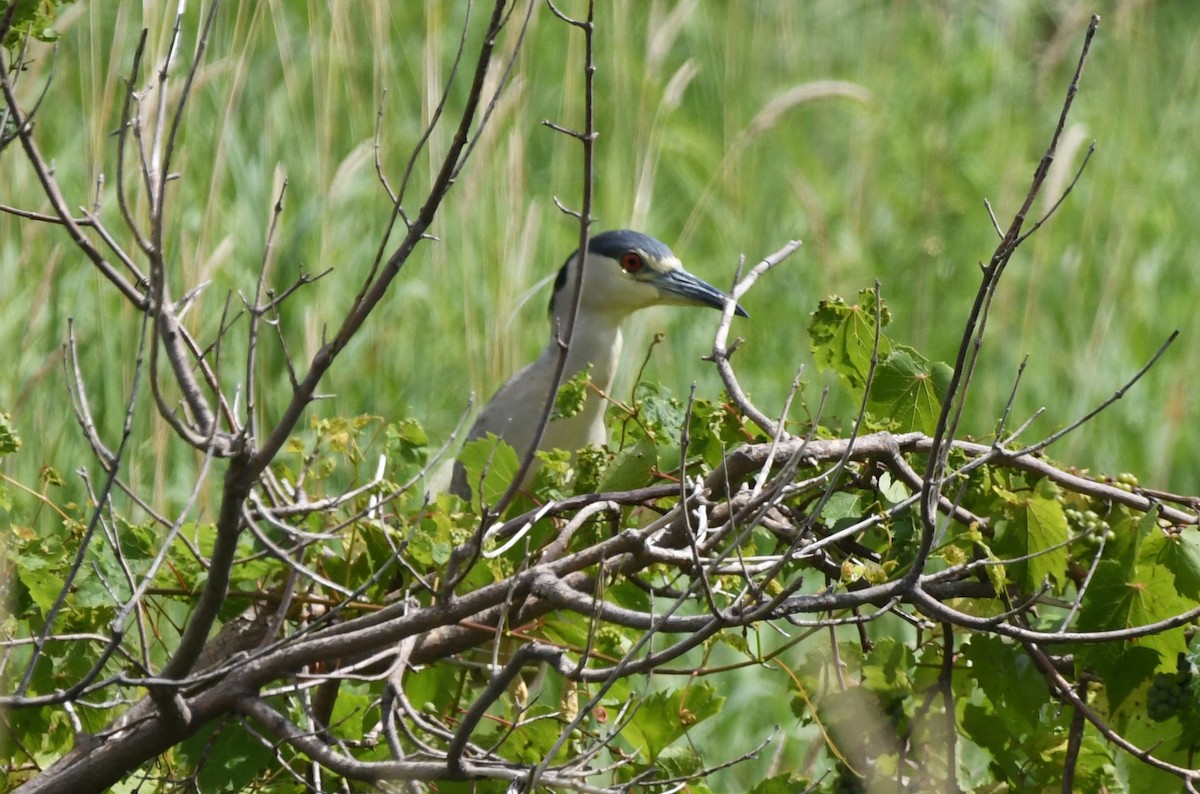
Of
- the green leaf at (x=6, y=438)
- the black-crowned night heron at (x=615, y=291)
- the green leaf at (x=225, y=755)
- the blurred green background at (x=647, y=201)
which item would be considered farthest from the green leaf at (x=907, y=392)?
the black-crowned night heron at (x=615, y=291)

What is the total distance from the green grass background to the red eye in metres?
0.25

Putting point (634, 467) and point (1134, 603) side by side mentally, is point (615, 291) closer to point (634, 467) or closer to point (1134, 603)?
point (634, 467)

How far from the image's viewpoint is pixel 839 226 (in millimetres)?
5227

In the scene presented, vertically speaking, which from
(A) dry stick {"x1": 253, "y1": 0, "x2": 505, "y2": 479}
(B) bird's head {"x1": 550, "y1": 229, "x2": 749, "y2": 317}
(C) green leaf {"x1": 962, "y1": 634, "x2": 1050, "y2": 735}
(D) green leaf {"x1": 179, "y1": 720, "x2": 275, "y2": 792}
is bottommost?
(D) green leaf {"x1": 179, "y1": 720, "x2": 275, "y2": 792}

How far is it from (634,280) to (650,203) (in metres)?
1.13

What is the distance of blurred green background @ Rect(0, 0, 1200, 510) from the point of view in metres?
3.32

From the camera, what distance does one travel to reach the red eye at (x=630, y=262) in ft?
12.3

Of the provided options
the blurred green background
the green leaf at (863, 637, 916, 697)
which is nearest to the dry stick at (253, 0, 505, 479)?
the green leaf at (863, 637, 916, 697)

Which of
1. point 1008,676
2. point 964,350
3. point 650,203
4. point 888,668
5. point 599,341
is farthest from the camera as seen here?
point 650,203

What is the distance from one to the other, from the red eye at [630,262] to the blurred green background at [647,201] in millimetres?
239

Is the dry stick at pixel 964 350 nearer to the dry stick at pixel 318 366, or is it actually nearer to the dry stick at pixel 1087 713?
the dry stick at pixel 1087 713

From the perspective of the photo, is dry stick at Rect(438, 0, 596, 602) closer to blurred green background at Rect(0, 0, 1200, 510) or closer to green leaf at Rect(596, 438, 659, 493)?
green leaf at Rect(596, 438, 659, 493)

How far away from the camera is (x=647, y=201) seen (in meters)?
4.20

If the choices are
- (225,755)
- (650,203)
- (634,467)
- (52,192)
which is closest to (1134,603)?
(634,467)
